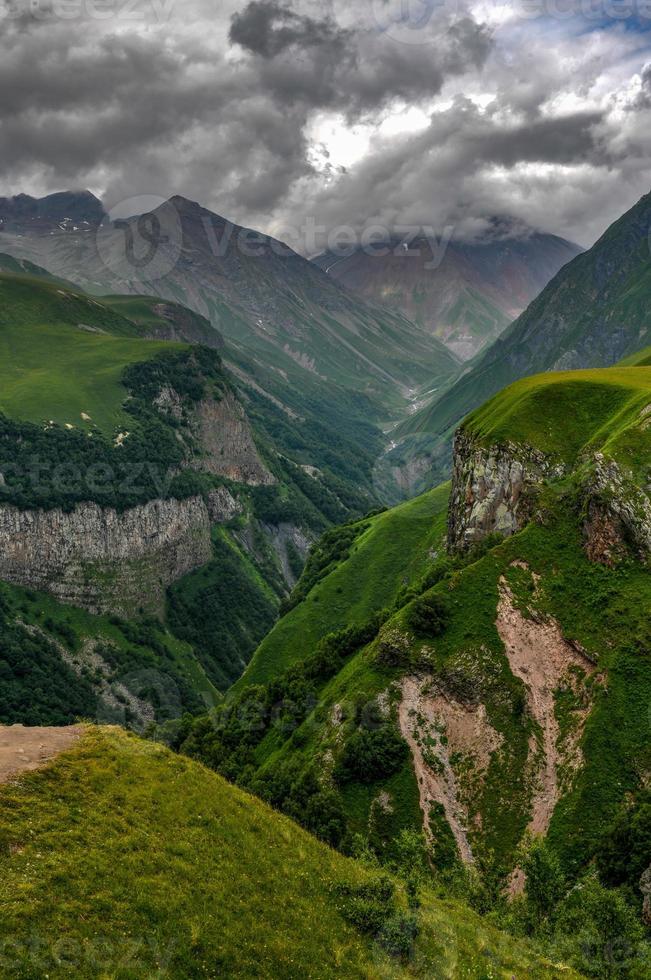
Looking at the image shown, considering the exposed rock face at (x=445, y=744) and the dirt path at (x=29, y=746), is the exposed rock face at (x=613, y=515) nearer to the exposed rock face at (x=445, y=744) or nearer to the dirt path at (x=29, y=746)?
the exposed rock face at (x=445, y=744)

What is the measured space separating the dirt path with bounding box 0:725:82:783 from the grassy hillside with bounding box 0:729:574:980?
1.03 m

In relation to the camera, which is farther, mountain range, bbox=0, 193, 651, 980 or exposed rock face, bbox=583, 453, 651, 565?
exposed rock face, bbox=583, 453, 651, 565

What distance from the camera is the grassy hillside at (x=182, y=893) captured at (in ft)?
97.0

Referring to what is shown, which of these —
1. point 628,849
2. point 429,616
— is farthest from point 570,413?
point 628,849

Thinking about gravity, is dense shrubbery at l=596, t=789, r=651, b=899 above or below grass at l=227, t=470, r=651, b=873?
below

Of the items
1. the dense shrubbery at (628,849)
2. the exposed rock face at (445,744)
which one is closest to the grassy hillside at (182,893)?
the dense shrubbery at (628,849)

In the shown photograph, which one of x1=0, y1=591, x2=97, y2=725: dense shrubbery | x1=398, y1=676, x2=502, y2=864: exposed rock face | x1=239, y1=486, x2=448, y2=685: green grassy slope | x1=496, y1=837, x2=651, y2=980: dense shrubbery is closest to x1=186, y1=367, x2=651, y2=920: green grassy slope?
x1=398, y1=676, x2=502, y2=864: exposed rock face

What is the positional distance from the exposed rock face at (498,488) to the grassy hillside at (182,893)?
67100 mm

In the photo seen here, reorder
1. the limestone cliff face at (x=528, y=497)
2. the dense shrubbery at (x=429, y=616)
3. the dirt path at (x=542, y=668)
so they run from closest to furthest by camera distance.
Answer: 1. the dirt path at (x=542, y=668)
2. the limestone cliff face at (x=528, y=497)
3. the dense shrubbery at (x=429, y=616)

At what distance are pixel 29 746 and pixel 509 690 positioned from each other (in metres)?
55.6

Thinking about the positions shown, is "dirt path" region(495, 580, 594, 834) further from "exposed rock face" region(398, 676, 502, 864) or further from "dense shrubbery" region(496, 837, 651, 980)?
"dense shrubbery" region(496, 837, 651, 980)

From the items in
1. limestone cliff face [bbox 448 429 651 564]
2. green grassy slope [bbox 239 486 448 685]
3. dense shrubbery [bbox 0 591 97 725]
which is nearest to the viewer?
limestone cliff face [bbox 448 429 651 564]

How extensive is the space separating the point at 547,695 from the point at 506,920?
31381 mm

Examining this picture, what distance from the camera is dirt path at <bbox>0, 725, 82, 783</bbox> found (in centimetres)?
3756
